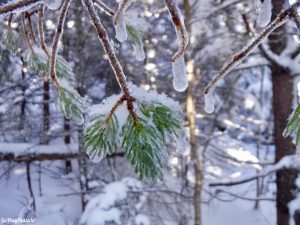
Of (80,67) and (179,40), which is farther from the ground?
(80,67)

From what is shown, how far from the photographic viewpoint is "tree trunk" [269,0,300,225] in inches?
208

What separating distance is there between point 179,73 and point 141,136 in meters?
0.13

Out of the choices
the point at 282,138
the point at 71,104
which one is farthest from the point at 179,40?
the point at 282,138

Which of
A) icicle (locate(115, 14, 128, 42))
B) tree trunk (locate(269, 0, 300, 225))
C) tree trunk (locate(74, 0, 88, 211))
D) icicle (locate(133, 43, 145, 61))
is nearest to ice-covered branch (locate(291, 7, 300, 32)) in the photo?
icicle (locate(115, 14, 128, 42))

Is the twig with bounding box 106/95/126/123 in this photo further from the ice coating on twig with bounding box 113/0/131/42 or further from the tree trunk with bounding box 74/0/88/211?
the tree trunk with bounding box 74/0/88/211

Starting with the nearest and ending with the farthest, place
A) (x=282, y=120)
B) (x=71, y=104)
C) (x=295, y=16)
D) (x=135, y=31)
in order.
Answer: (x=295, y=16) < (x=71, y=104) < (x=135, y=31) < (x=282, y=120)

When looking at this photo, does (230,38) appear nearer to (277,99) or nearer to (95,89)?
(277,99)

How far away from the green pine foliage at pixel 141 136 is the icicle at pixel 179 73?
67mm

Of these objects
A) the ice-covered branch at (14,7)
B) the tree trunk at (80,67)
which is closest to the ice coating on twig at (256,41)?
the ice-covered branch at (14,7)

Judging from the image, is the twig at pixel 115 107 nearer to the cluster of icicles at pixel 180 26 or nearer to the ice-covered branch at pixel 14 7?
the cluster of icicles at pixel 180 26

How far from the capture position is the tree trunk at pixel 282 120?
5281 millimetres

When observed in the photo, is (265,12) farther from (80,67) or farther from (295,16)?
(80,67)

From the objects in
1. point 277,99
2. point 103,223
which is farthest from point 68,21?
point 277,99

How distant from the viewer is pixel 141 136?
2.69 ft
